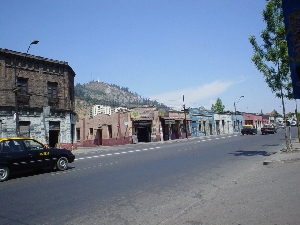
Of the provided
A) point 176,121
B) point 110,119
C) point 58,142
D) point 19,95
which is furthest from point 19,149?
point 176,121

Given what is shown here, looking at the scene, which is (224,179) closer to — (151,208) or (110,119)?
(151,208)

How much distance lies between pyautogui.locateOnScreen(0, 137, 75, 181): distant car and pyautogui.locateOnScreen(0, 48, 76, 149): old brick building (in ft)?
44.9

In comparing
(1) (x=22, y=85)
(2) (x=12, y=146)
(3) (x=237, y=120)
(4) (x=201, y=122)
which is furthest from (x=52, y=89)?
(3) (x=237, y=120)

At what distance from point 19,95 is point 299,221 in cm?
2608

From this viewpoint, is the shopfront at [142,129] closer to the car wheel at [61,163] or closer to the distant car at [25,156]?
the car wheel at [61,163]

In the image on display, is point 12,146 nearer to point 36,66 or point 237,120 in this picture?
point 36,66

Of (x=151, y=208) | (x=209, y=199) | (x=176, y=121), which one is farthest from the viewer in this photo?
(x=176, y=121)

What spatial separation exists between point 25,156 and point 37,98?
17.7 m

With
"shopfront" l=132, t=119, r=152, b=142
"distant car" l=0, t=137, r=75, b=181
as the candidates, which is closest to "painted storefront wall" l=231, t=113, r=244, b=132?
"shopfront" l=132, t=119, r=152, b=142

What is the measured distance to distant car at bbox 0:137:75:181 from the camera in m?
10.0

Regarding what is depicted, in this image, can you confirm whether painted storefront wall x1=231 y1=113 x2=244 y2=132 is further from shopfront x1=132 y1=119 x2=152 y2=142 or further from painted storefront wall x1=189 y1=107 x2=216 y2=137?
shopfront x1=132 y1=119 x2=152 y2=142

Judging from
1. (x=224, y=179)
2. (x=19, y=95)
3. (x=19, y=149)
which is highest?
(x=19, y=95)

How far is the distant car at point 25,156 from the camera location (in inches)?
395

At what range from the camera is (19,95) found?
25188 mm
